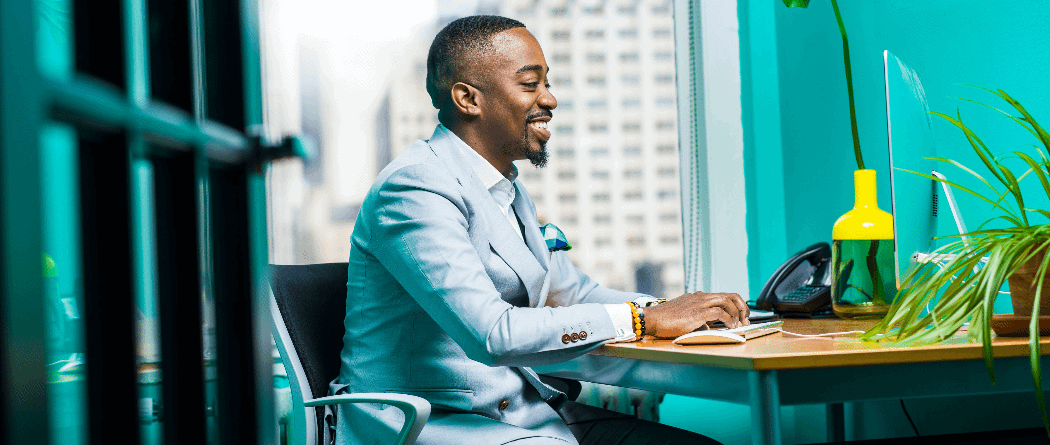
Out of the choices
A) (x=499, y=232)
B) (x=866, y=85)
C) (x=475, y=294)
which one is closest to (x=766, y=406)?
(x=475, y=294)

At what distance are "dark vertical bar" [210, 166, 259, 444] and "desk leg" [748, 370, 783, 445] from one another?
74 cm

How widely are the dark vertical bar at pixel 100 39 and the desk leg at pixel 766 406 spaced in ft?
2.94

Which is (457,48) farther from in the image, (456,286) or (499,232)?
(456,286)

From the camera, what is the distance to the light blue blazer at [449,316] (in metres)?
1.21

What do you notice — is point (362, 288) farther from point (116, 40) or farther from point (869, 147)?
point (869, 147)

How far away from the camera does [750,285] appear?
2.74 meters

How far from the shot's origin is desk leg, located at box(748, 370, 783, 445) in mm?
996

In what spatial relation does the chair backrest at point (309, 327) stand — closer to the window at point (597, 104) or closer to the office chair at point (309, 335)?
the office chair at point (309, 335)

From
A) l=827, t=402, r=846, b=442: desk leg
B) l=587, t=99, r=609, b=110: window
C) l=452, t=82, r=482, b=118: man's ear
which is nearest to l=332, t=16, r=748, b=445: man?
l=452, t=82, r=482, b=118: man's ear

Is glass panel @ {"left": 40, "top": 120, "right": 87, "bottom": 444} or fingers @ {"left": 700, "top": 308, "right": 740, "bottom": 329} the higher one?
glass panel @ {"left": 40, "top": 120, "right": 87, "bottom": 444}

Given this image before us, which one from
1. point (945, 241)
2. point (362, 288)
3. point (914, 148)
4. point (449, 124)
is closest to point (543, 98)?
point (449, 124)

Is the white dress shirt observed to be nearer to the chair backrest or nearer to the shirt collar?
the shirt collar

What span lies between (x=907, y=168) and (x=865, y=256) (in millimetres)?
252

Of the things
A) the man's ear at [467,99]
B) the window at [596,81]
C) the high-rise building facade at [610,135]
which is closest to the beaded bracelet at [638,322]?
the man's ear at [467,99]
